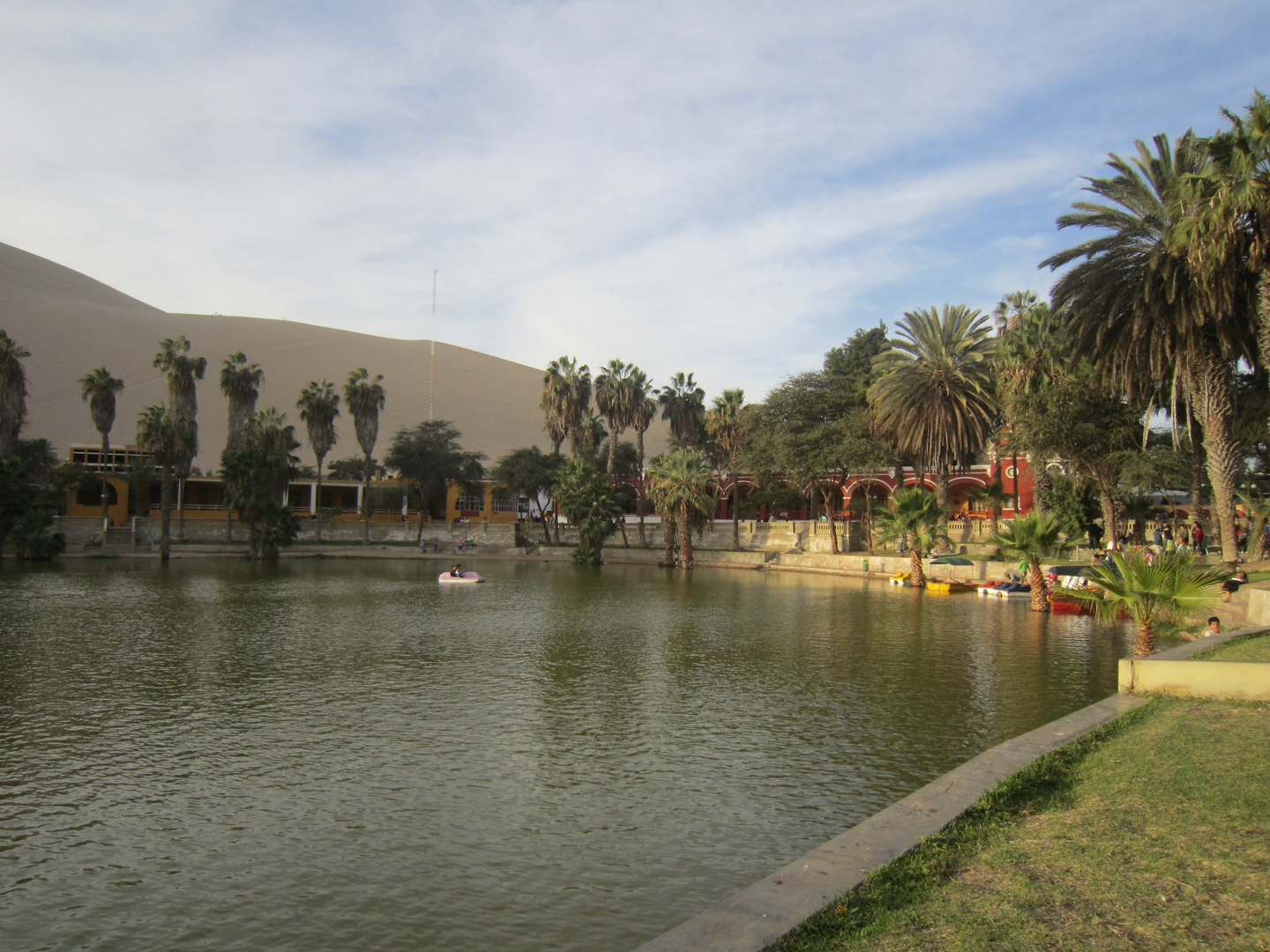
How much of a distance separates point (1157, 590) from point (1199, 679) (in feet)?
17.8

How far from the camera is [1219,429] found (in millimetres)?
28141

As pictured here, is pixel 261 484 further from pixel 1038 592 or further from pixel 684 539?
pixel 1038 592

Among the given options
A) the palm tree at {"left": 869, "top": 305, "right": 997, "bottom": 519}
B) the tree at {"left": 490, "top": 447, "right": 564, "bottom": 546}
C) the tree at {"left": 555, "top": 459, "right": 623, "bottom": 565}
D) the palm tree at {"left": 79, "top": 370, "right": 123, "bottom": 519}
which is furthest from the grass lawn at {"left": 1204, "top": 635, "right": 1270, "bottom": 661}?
the palm tree at {"left": 79, "top": 370, "right": 123, "bottom": 519}

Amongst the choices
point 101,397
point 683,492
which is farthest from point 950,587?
point 101,397

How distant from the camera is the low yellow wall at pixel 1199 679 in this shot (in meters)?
10.8

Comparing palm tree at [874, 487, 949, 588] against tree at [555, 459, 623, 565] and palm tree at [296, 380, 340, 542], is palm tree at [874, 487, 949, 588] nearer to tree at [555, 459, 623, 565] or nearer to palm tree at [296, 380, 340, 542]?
tree at [555, 459, 623, 565]

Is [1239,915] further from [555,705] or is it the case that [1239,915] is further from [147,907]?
[555,705]

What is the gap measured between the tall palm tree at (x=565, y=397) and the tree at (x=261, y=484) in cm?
2112

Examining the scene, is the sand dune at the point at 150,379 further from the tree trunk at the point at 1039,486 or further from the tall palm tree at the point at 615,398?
the tree trunk at the point at 1039,486

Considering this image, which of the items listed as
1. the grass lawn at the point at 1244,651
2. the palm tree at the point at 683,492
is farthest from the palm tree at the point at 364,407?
the grass lawn at the point at 1244,651

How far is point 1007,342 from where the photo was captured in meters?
45.3

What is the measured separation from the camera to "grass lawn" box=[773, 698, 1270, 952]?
16.3 feet

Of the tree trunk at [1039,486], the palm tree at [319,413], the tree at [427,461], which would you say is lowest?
the tree trunk at [1039,486]

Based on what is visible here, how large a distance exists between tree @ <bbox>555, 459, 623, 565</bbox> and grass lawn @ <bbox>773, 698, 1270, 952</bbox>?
161 feet
